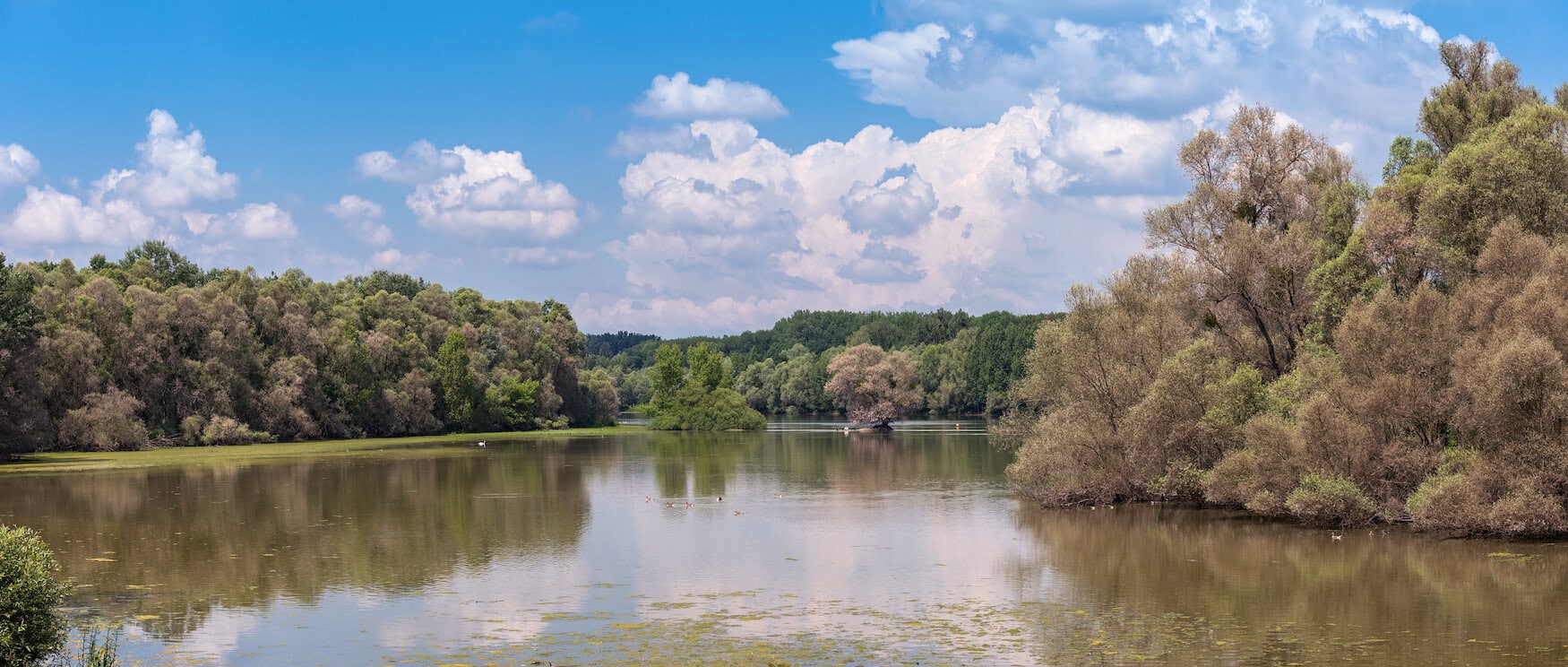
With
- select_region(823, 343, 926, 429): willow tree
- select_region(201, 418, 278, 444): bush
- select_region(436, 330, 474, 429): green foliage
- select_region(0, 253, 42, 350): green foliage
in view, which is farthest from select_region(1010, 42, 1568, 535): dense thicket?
select_region(436, 330, 474, 429): green foliage

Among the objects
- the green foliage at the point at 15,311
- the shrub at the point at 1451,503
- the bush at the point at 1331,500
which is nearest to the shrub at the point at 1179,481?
the bush at the point at 1331,500

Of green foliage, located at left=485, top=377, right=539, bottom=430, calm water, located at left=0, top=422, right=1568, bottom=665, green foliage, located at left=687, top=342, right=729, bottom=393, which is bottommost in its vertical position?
calm water, located at left=0, top=422, right=1568, bottom=665

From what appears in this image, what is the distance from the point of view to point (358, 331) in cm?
11469

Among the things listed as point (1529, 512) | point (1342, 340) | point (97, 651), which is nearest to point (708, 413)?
point (1342, 340)

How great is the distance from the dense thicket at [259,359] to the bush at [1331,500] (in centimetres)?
6774

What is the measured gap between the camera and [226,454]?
81500 millimetres

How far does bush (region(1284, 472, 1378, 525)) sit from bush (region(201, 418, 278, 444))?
7889 centimetres

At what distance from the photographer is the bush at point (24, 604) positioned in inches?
659

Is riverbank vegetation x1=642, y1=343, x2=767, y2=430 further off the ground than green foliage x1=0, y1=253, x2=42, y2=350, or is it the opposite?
green foliage x1=0, y1=253, x2=42, y2=350

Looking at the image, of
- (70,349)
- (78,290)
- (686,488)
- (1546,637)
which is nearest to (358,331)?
(78,290)

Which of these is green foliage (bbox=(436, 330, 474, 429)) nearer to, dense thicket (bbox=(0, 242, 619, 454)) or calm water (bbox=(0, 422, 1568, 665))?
dense thicket (bbox=(0, 242, 619, 454))

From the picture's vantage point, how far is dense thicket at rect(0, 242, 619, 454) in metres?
81.2

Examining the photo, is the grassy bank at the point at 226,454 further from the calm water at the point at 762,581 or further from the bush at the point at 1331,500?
the bush at the point at 1331,500

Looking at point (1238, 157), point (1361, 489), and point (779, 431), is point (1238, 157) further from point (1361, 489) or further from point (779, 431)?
point (779, 431)
